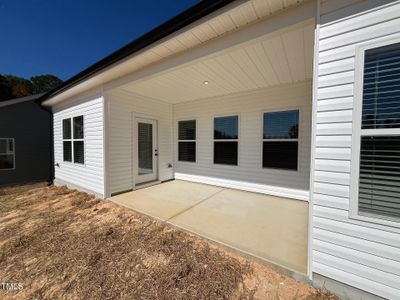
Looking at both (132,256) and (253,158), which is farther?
(253,158)

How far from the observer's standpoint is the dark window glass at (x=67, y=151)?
20.2 feet

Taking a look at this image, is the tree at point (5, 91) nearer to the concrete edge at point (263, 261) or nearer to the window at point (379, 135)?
the concrete edge at point (263, 261)

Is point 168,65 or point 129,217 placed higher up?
point 168,65

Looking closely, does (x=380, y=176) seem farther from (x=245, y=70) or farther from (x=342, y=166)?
(x=245, y=70)

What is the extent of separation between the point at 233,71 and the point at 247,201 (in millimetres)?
3013

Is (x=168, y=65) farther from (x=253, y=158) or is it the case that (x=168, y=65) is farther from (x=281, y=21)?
(x=253, y=158)

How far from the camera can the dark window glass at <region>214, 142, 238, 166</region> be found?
5520mm

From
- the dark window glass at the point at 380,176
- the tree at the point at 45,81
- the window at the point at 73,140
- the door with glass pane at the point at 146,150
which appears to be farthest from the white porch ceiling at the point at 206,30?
the tree at the point at 45,81

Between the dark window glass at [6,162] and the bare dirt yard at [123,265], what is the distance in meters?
4.86

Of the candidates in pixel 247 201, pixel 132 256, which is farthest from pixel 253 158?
pixel 132 256

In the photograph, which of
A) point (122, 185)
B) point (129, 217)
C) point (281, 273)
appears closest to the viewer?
point (281, 273)

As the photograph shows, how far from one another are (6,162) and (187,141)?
7.05 metres

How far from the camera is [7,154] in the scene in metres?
6.96

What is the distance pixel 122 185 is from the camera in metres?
5.07
